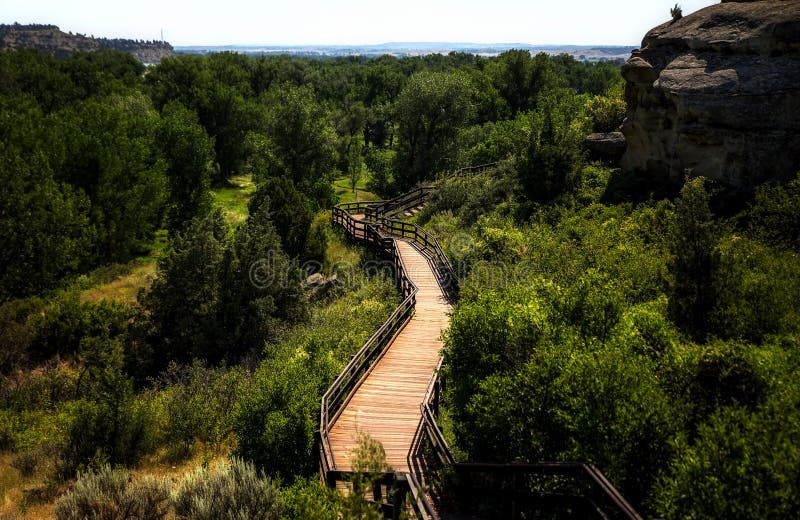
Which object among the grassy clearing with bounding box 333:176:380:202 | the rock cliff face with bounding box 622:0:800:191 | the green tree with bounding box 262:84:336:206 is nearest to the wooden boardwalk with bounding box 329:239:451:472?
the rock cliff face with bounding box 622:0:800:191

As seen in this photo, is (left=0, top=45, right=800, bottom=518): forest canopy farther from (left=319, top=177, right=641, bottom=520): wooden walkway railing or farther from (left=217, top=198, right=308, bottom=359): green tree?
(left=319, top=177, right=641, bottom=520): wooden walkway railing

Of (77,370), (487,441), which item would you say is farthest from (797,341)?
(77,370)

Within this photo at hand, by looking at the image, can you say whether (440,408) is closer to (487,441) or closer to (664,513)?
(487,441)

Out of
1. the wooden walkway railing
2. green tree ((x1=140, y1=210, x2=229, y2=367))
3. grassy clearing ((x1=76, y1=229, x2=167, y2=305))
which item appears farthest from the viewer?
grassy clearing ((x1=76, y1=229, x2=167, y2=305))

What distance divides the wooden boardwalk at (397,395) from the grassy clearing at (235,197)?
104 ft

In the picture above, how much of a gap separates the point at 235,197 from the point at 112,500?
49496mm

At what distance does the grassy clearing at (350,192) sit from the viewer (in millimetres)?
60906

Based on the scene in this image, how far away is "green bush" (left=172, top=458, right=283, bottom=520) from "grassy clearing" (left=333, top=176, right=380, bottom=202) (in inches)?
1908

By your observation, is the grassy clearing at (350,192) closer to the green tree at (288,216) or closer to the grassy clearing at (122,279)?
the grassy clearing at (122,279)

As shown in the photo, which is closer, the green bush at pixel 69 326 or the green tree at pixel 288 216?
the green bush at pixel 69 326

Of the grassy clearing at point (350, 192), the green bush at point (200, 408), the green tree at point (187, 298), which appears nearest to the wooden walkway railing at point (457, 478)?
the green bush at point (200, 408)

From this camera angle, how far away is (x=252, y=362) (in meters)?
19.2

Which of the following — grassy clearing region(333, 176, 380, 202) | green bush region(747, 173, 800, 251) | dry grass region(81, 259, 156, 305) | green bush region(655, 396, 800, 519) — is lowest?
dry grass region(81, 259, 156, 305)

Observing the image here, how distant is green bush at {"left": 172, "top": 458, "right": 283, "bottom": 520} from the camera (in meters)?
9.91
